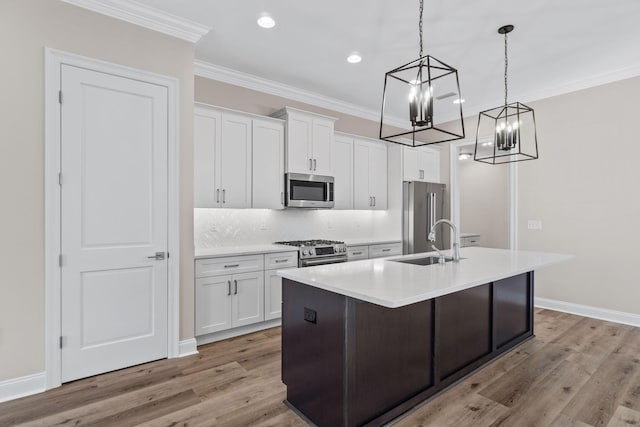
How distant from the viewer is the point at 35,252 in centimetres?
241

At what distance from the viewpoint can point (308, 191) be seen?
434cm

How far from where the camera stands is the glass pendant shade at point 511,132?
311cm

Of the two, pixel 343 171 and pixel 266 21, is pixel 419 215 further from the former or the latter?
pixel 266 21

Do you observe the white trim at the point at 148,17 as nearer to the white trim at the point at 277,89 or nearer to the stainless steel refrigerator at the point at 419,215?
the white trim at the point at 277,89

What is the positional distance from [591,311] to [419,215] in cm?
242

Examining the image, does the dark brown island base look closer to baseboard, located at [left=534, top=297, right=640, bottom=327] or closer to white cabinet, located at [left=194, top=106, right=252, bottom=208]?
white cabinet, located at [left=194, top=106, right=252, bottom=208]

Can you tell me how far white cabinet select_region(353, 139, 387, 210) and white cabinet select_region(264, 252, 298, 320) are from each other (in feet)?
5.37

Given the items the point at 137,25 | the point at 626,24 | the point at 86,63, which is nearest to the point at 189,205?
the point at 86,63

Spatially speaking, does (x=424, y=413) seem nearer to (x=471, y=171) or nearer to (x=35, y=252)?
(x=35, y=252)

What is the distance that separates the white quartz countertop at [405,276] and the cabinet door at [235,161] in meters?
1.70

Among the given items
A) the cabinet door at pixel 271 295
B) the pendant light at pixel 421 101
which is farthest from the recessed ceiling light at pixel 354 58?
the cabinet door at pixel 271 295

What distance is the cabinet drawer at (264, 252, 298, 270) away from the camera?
372 cm

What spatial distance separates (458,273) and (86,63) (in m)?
3.15

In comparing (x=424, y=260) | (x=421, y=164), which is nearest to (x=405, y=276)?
(x=424, y=260)
